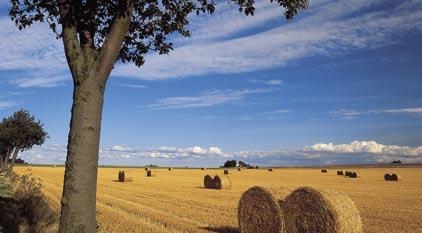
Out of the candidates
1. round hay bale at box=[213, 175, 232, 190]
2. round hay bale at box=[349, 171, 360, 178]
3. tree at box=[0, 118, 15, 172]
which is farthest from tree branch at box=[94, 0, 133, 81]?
tree at box=[0, 118, 15, 172]

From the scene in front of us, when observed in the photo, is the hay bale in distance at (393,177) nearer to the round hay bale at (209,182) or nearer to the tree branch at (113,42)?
the round hay bale at (209,182)

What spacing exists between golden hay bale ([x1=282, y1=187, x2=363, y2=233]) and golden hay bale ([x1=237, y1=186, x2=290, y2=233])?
44cm

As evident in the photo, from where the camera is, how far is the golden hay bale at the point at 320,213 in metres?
13.6

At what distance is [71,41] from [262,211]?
357 inches

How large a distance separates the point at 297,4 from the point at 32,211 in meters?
9.35

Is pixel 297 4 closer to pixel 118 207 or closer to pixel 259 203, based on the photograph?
pixel 259 203

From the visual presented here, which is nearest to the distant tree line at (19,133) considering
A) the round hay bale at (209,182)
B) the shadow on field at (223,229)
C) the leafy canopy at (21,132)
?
the leafy canopy at (21,132)

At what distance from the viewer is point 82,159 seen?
812 centimetres

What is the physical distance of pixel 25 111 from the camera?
7006 centimetres

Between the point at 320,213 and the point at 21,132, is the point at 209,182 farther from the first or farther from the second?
the point at 21,132

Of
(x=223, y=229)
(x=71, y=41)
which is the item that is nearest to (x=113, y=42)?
(x=71, y=41)

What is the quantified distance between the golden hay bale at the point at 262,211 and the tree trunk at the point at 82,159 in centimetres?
779

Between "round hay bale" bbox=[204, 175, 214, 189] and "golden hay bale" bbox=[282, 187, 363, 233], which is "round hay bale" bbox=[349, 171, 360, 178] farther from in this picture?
"golden hay bale" bbox=[282, 187, 363, 233]

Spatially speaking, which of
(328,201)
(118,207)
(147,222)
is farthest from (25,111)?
(328,201)
